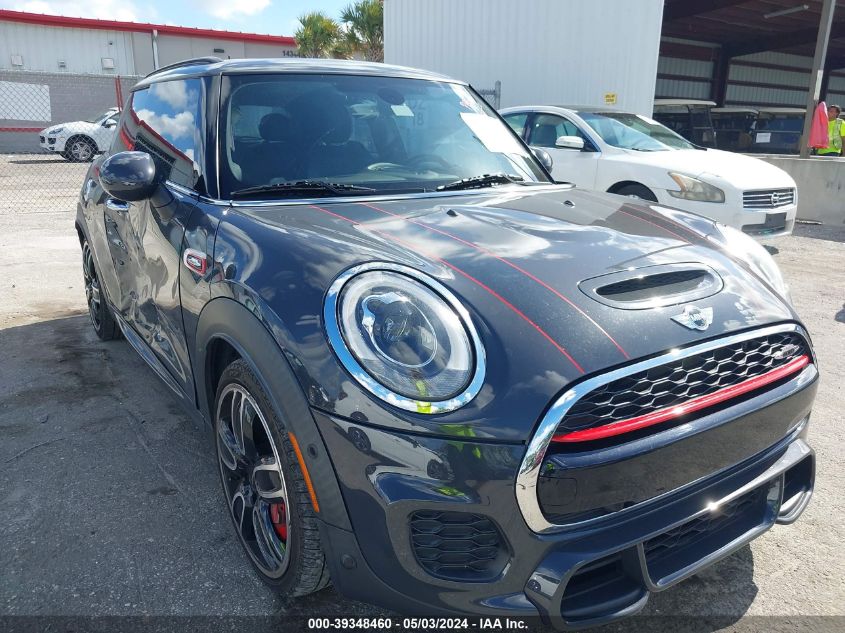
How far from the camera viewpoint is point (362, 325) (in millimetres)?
1607

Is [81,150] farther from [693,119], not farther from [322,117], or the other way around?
[322,117]

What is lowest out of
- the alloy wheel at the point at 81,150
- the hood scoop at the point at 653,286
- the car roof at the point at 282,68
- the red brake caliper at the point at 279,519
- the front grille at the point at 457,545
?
the red brake caliper at the point at 279,519

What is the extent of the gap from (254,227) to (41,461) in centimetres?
164

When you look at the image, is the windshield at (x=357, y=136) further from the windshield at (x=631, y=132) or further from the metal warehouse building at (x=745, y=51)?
the metal warehouse building at (x=745, y=51)

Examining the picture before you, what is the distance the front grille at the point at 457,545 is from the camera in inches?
58.1

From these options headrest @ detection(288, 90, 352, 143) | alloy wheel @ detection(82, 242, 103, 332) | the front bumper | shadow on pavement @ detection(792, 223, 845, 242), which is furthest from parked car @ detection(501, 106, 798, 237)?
the front bumper

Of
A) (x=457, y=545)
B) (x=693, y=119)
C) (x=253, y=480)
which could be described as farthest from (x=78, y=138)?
(x=457, y=545)

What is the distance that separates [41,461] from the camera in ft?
9.27

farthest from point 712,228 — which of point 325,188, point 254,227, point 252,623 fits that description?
point 252,623

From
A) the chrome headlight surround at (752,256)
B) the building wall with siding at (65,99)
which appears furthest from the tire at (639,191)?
the building wall with siding at (65,99)

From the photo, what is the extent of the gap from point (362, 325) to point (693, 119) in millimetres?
13467

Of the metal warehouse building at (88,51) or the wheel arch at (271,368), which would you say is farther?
the metal warehouse building at (88,51)

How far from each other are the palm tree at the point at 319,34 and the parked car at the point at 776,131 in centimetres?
1667

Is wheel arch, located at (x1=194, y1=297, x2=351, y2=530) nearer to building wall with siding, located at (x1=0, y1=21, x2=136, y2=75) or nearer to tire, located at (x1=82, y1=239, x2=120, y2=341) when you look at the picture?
tire, located at (x1=82, y1=239, x2=120, y2=341)
